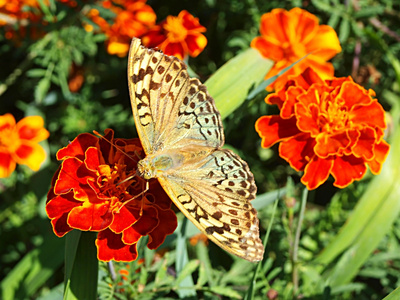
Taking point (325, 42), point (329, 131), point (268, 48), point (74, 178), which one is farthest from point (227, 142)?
point (74, 178)

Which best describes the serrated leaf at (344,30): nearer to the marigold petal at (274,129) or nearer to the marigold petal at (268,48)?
the marigold petal at (268,48)

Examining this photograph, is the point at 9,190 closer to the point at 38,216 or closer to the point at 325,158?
the point at 38,216

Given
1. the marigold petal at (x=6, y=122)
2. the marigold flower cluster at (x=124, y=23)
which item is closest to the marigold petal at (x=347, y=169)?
the marigold flower cluster at (x=124, y=23)

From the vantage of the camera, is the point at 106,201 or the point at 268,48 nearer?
the point at 106,201

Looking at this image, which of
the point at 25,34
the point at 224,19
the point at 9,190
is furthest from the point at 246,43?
the point at 9,190

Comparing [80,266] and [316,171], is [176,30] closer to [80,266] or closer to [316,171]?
[316,171]
